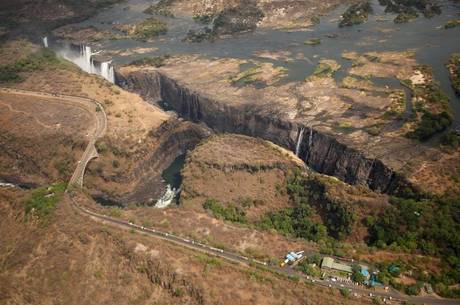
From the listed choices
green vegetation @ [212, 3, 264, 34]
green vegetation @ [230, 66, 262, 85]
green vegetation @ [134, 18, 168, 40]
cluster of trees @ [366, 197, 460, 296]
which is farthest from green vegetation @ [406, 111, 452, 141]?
green vegetation @ [134, 18, 168, 40]

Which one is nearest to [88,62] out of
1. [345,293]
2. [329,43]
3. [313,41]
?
[313,41]

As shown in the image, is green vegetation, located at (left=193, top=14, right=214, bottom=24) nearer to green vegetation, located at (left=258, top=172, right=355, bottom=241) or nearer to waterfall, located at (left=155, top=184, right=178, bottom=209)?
waterfall, located at (left=155, top=184, right=178, bottom=209)

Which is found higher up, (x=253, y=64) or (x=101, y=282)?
(x=253, y=64)

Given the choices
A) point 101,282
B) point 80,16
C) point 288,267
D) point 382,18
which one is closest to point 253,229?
point 288,267

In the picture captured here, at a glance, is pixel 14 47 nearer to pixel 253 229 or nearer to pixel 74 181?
pixel 74 181

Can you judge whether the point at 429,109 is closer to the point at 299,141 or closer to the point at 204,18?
the point at 299,141

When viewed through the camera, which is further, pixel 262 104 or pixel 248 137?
pixel 262 104

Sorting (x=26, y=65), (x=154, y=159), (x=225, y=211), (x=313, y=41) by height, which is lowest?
(x=154, y=159)
